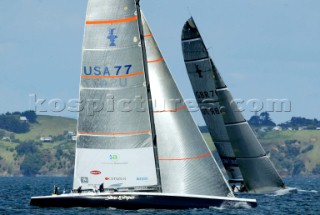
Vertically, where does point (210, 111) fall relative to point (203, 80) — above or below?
below

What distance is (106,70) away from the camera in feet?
151

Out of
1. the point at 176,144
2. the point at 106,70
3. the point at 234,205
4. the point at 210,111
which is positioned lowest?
the point at 234,205

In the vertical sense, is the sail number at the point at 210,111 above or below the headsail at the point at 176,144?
above

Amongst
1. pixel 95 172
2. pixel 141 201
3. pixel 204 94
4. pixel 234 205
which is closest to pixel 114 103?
pixel 95 172

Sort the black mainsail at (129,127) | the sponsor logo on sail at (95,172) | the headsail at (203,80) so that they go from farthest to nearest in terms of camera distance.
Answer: the headsail at (203,80) → the sponsor logo on sail at (95,172) → the black mainsail at (129,127)

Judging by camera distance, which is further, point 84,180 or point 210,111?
point 210,111

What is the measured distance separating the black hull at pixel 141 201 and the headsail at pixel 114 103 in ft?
4.99

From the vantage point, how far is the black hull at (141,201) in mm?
43906

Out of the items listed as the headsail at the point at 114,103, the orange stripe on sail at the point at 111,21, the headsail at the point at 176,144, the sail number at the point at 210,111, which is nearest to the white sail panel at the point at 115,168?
the headsail at the point at 114,103

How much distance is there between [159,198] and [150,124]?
13.7 ft

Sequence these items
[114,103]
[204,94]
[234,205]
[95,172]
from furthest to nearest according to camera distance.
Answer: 1. [204,94]
2. [95,172]
3. [114,103]
4. [234,205]

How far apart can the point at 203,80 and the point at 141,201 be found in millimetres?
20229

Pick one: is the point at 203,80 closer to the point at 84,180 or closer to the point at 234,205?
the point at 84,180

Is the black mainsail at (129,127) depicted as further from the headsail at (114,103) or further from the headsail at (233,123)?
the headsail at (233,123)
